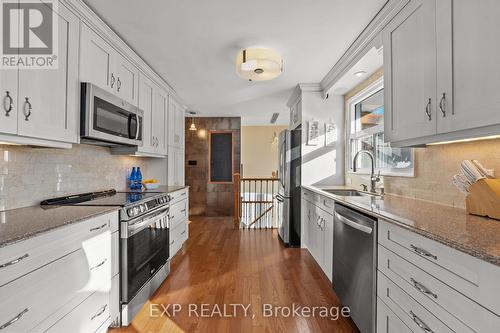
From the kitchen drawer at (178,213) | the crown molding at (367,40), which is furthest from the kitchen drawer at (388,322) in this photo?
the kitchen drawer at (178,213)

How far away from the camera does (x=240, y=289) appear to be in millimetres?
2447

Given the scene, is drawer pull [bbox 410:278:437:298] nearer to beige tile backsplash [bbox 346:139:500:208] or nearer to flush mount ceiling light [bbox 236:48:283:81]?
beige tile backsplash [bbox 346:139:500:208]

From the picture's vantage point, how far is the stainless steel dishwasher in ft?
5.16

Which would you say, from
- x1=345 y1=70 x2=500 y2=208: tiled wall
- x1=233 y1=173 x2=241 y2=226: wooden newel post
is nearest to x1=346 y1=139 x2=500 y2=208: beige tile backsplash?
x1=345 y1=70 x2=500 y2=208: tiled wall

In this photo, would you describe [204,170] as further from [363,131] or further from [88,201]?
[88,201]

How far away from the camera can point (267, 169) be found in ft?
28.2

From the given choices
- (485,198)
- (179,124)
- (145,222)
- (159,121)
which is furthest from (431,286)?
(179,124)

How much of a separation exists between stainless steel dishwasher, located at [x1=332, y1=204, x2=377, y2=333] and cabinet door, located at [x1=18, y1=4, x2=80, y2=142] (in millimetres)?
2153

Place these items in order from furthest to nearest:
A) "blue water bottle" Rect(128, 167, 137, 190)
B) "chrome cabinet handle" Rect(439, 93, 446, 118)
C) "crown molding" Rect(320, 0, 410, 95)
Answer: "blue water bottle" Rect(128, 167, 137, 190), "crown molding" Rect(320, 0, 410, 95), "chrome cabinet handle" Rect(439, 93, 446, 118)

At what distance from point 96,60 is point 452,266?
106 inches

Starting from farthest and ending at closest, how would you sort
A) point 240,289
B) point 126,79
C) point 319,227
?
point 319,227 → point 126,79 → point 240,289

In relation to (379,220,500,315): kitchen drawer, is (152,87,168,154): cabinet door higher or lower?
higher

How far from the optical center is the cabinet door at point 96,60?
6.33 ft

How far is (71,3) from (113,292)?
2084 millimetres
